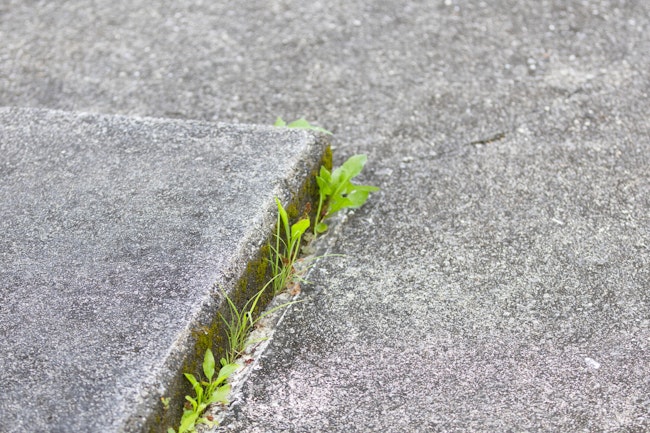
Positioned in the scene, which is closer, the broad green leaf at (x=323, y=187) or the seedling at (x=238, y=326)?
the seedling at (x=238, y=326)

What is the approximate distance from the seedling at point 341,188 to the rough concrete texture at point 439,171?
0.07 m

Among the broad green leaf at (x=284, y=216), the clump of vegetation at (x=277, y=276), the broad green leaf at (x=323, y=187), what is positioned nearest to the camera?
the clump of vegetation at (x=277, y=276)

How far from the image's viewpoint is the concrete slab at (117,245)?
137 centimetres

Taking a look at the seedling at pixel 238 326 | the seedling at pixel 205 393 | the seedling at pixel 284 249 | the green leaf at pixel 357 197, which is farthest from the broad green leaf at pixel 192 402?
the green leaf at pixel 357 197

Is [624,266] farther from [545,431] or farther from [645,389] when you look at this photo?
[545,431]

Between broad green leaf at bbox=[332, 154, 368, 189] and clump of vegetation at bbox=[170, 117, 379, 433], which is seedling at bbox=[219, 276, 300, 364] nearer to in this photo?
clump of vegetation at bbox=[170, 117, 379, 433]

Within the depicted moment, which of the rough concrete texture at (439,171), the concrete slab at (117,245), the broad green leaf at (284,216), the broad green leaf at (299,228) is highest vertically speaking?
the concrete slab at (117,245)

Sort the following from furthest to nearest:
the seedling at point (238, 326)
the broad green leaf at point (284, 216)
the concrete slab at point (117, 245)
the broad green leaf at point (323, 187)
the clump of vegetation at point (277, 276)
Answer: the broad green leaf at point (323, 187) → the broad green leaf at point (284, 216) → the seedling at point (238, 326) → the clump of vegetation at point (277, 276) → the concrete slab at point (117, 245)

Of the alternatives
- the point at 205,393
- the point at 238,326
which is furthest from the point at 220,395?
the point at 238,326

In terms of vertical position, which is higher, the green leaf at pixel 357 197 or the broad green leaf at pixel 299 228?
the broad green leaf at pixel 299 228

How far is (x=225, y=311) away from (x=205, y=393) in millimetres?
193

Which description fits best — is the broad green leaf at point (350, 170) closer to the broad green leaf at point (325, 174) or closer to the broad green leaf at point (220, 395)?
the broad green leaf at point (325, 174)

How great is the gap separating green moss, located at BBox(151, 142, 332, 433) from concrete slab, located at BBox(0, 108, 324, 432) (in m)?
0.01

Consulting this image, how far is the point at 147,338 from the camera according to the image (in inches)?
57.7
